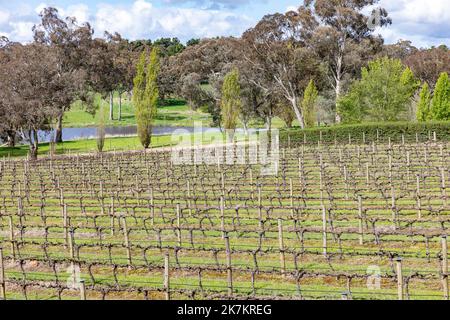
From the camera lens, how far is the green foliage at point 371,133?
4412 centimetres

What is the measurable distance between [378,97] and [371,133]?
5725 millimetres

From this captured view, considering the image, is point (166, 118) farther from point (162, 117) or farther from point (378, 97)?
point (378, 97)

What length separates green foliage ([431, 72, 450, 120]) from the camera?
49875 mm

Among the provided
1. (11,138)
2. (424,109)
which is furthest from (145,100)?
(424,109)

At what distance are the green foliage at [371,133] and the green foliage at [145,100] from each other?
10.4 metres

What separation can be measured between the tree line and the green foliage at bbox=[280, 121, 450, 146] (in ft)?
14.4

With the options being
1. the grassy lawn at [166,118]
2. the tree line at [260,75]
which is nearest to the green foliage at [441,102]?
the tree line at [260,75]

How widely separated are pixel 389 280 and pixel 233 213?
827 centimetres

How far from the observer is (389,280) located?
43.2 feet

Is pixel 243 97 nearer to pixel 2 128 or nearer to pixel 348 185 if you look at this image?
pixel 2 128

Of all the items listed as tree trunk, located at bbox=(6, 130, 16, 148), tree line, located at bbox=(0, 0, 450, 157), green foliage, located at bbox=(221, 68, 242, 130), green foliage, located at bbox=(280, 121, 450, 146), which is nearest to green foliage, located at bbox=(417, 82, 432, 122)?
tree line, located at bbox=(0, 0, 450, 157)

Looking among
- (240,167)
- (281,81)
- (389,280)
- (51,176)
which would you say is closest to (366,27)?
(281,81)

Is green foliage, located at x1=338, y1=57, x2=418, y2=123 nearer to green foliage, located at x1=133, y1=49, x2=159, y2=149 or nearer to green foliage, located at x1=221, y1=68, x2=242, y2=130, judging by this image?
green foliage, located at x1=221, y1=68, x2=242, y2=130

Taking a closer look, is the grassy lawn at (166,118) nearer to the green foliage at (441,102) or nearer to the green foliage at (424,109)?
the green foliage at (424,109)
